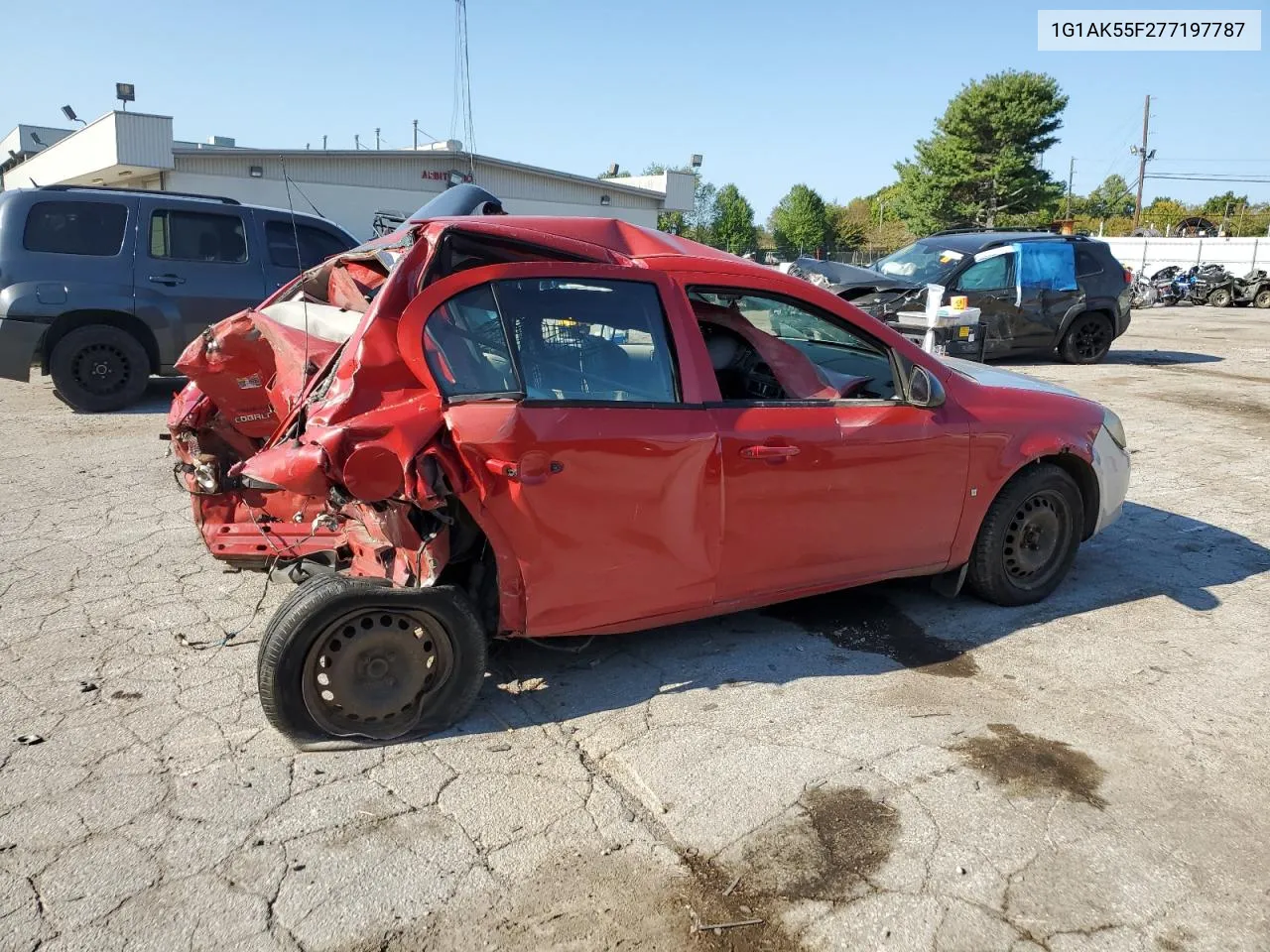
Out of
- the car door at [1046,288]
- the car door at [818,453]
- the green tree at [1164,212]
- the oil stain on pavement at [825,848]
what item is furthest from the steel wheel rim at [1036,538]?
the green tree at [1164,212]

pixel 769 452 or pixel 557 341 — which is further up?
pixel 557 341

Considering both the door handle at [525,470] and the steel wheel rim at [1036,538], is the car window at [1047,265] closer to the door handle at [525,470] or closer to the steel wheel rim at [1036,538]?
the steel wheel rim at [1036,538]

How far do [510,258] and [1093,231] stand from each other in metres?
70.1

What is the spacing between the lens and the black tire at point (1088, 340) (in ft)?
43.6

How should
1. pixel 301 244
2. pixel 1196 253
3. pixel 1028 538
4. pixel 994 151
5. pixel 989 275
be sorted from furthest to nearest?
pixel 994 151
pixel 1196 253
pixel 989 275
pixel 301 244
pixel 1028 538

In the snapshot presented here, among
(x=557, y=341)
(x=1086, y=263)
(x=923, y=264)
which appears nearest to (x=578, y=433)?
(x=557, y=341)

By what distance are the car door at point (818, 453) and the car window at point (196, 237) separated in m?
6.89

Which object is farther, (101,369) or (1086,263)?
(1086,263)

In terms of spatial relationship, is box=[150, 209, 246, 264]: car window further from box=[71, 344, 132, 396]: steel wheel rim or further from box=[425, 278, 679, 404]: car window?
box=[425, 278, 679, 404]: car window

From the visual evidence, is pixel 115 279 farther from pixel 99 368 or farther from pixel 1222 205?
pixel 1222 205

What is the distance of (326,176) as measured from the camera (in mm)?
27469

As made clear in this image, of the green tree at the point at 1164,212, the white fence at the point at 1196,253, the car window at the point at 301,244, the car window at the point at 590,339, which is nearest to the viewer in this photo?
the car window at the point at 590,339

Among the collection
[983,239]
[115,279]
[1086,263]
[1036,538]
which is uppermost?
[983,239]

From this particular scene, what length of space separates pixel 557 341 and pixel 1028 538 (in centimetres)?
272
